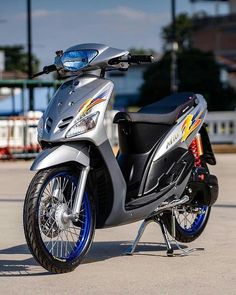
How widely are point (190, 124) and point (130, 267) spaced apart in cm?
129

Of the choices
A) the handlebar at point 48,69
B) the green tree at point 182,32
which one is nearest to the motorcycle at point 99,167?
the handlebar at point 48,69

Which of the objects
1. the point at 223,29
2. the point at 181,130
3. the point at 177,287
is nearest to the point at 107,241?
the point at 181,130

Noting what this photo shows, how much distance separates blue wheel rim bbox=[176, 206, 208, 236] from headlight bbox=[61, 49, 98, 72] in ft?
5.45

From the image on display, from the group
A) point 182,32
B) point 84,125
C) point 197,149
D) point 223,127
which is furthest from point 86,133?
point 182,32

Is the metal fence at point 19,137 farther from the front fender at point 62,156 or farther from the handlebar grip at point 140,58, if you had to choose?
the front fender at point 62,156

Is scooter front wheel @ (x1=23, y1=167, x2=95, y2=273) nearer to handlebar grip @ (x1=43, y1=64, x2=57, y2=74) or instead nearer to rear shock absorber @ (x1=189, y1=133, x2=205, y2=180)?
handlebar grip @ (x1=43, y1=64, x2=57, y2=74)

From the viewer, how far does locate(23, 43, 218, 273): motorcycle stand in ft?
19.3

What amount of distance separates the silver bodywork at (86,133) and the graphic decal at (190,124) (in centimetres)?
67

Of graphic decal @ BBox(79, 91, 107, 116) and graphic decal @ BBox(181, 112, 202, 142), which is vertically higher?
graphic decal @ BBox(79, 91, 107, 116)

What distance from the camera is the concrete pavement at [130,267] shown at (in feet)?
18.1

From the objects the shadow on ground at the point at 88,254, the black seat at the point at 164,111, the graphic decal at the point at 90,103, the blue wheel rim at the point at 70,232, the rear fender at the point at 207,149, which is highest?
the graphic decal at the point at 90,103

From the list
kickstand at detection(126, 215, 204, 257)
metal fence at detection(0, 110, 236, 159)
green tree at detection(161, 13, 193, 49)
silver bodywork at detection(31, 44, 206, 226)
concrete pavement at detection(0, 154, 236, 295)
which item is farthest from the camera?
green tree at detection(161, 13, 193, 49)

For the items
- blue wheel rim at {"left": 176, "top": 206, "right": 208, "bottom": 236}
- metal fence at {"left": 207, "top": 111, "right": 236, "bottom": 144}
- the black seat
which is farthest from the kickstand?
metal fence at {"left": 207, "top": 111, "right": 236, "bottom": 144}

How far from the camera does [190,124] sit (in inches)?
273
